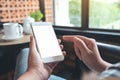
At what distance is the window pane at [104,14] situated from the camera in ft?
5.97

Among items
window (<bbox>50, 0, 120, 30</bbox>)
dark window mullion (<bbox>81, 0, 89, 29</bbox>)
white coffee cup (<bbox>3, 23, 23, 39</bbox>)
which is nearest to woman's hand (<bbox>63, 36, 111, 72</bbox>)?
white coffee cup (<bbox>3, 23, 23, 39</bbox>)

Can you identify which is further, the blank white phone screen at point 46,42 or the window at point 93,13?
the window at point 93,13

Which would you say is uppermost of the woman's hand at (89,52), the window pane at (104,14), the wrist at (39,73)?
the window pane at (104,14)

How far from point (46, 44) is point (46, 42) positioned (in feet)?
0.04

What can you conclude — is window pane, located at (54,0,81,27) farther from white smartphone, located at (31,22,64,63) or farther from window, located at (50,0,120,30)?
white smartphone, located at (31,22,64,63)

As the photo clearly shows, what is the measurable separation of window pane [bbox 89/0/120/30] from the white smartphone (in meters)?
1.04

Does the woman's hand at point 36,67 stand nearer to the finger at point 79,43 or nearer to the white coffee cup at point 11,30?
the finger at point 79,43

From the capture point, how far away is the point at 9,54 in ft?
7.50

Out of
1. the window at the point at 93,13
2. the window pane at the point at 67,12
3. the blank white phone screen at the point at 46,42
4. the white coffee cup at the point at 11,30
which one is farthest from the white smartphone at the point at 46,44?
the window pane at the point at 67,12

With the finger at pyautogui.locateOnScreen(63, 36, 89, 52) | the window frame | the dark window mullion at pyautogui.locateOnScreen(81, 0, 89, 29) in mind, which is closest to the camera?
the finger at pyautogui.locateOnScreen(63, 36, 89, 52)

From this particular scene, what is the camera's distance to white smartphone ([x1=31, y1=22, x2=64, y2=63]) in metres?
0.84

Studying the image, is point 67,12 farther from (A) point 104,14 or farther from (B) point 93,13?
(A) point 104,14

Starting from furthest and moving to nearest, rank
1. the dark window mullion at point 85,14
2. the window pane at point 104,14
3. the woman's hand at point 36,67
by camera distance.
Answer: the dark window mullion at point 85,14
the window pane at point 104,14
the woman's hand at point 36,67

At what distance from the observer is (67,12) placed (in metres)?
2.28
